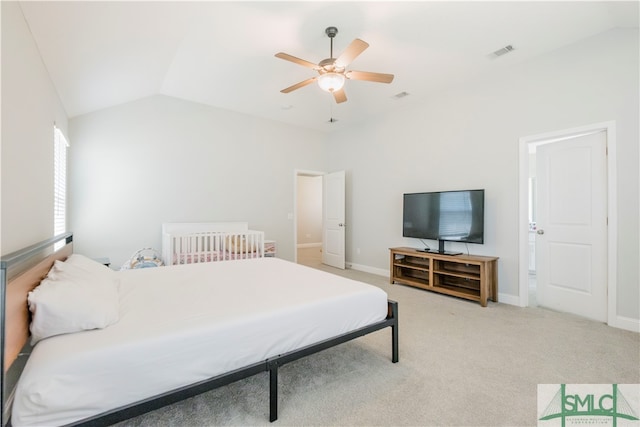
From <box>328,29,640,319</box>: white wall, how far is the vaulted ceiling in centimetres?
26

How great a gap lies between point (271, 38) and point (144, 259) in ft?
10.8

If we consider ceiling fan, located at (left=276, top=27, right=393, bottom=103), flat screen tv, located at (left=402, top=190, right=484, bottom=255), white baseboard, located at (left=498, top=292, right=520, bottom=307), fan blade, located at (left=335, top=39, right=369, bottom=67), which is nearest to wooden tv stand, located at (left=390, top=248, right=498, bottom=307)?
white baseboard, located at (left=498, top=292, right=520, bottom=307)

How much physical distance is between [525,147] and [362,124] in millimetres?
2909

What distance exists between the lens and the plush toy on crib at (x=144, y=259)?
3959 millimetres

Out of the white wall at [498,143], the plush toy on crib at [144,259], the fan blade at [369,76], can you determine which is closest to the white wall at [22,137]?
the plush toy on crib at [144,259]

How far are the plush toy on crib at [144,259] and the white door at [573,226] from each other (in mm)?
5033

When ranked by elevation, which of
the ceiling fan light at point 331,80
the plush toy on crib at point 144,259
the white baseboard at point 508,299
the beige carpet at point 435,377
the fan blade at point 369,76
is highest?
the fan blade at point 369,76

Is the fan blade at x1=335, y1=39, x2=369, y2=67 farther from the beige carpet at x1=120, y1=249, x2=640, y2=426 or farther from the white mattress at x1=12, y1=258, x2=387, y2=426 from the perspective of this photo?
the beige carpet at x1=120, y1=249, x2=640, y2=426

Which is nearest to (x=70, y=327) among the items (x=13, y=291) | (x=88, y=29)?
(x=13, y=291)

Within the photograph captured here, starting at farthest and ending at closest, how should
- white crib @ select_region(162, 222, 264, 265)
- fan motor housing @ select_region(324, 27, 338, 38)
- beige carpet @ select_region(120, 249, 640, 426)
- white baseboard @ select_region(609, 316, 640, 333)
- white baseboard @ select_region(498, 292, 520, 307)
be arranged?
white crib @ select_region(162, 222, 264, 265) < white baseboard @ select_region(498, 292, 520, 307) < fan motor housing @ select_region(324, 27, 338, 38) < white baseboard @ select_region(609, 316, 640, 333) < beige carpet @ select_region(120, 249, 640, 426)

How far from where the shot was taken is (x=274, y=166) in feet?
19.4

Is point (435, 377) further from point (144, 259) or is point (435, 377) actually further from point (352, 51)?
point (144, 259)

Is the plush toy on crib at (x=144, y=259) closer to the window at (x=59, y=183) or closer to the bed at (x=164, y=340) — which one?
the window at (x=59, y=183)

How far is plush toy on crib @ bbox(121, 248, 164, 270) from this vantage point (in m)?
3.96
